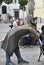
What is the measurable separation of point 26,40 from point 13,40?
240 inches

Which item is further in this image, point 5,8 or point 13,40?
point 5,8

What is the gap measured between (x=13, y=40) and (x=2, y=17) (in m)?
51.3

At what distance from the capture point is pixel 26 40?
15.5m

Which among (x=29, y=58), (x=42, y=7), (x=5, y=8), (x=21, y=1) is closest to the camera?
(x=29, y=58)

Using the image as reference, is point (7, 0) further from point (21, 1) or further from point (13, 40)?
point (13, 40)

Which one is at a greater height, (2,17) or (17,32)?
(17,32)

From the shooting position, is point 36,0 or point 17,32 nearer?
point 17,32

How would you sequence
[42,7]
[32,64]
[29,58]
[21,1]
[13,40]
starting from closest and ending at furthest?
1. [13,40]
2. [32,64]
3. [29,58]
4. [42,7]
5. [21,1]

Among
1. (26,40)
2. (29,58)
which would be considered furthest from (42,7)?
(29,58)

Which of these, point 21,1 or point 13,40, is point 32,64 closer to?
point 13,40

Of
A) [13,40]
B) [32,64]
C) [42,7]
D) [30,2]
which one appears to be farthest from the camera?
[30,2]

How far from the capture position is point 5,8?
214 ft

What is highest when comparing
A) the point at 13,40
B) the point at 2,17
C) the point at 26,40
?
the point at 13,40

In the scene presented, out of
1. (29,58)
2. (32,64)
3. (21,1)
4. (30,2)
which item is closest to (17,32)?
(32,64)
